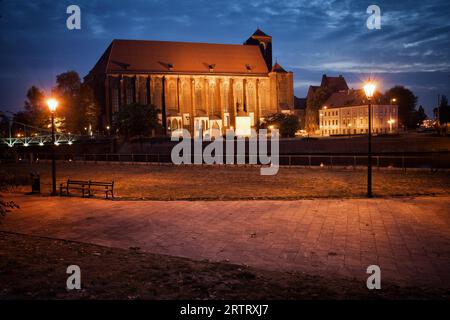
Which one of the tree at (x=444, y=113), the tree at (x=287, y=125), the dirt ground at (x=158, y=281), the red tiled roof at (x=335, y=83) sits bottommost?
the dirt ground at (x=158, y=281)

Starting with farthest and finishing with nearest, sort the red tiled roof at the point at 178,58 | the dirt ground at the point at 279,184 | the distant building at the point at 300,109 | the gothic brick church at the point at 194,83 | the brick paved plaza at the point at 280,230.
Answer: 1. the distant building at the point at 300,109
2. the red tiled roof at the point at 178,58
3. the gothic brick church at the point at 194,83
4. the dirt ground at the point at 279,184
5. the brick paved plaza at the point at 280,230

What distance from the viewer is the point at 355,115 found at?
79.4 meters

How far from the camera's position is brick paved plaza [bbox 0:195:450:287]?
8.30m

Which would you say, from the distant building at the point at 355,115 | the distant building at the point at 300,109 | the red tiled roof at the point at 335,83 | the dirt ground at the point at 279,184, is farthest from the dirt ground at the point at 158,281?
the distant building at the point at 300,109

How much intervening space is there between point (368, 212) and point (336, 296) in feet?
25.4

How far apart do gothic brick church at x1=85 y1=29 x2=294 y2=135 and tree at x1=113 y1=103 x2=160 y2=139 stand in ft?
47.4

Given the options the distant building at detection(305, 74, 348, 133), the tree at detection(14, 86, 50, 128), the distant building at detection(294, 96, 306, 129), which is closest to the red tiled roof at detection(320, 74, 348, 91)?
the distant building at detection(305, 74, 348, 133)

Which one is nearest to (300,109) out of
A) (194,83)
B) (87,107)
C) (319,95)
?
(319,95)

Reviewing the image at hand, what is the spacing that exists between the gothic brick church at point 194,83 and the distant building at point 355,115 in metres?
10.1

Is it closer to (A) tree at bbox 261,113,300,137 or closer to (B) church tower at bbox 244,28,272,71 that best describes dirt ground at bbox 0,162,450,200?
(A) tree at bbox 261,113,300,137

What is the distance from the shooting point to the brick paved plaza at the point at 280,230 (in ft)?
27.2

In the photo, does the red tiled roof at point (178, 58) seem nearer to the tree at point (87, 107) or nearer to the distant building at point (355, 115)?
the tree at point (87, 107)
